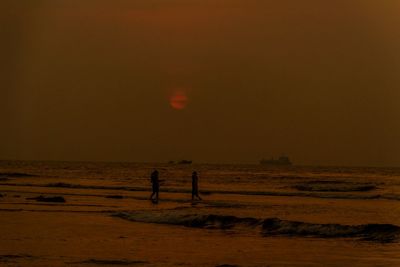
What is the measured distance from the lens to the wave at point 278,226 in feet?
80.7

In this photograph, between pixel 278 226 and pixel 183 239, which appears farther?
pixel 278 226

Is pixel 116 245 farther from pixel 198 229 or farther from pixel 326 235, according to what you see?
pixel 326 235

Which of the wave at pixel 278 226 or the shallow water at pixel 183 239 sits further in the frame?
the wave at pixel 278 226

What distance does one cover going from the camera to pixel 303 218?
31.0 m

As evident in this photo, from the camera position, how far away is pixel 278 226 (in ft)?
86.8

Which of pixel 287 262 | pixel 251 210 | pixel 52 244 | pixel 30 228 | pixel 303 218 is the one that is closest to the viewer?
pixel 287 262

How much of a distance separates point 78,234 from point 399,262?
976cm

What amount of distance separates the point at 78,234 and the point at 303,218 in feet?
38.8

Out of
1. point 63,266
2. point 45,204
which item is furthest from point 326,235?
point 45,204

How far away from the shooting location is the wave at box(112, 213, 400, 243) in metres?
24.6

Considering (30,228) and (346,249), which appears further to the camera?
(30,228)

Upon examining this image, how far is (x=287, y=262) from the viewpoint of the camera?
17.5 metres

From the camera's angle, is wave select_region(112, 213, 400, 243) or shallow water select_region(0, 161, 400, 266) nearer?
shallow water select_region(0, 161, 400, 266)

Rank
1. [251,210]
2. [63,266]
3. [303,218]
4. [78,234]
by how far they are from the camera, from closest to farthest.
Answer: [63,266] → [78,234] → [303,218] → [251,210]
